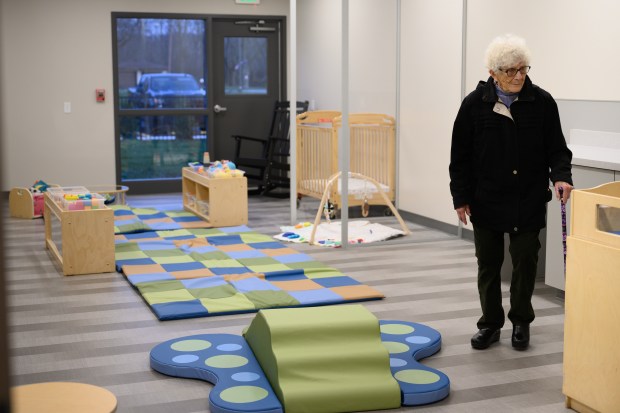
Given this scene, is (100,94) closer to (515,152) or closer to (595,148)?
(595,148)

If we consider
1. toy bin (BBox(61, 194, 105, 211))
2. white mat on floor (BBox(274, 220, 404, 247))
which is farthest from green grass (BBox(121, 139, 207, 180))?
toy bin (BBox(61, 194, 105, 211))

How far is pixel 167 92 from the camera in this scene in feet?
30.8

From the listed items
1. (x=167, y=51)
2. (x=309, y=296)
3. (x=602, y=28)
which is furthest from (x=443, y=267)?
(x=167, y=51)

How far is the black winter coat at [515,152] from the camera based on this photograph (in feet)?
11.2

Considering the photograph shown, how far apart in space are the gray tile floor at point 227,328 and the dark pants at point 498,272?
0.17 metres

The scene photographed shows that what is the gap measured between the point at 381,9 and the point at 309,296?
9.51ft

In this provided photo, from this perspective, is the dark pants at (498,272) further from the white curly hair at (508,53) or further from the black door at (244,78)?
the black door at (244,78)

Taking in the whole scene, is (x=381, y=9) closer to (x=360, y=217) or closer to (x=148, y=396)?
(x=360, y=217)

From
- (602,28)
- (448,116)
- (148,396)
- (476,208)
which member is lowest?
(148,396)

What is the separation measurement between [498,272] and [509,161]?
0.54 m

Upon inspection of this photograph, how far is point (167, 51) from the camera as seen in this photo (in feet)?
30.7

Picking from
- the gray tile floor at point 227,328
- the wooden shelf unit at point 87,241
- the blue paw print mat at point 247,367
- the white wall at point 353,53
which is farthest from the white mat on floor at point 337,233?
the blue paw print mat at point 247,367

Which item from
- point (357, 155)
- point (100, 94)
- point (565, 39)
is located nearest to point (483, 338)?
point (565, 39)

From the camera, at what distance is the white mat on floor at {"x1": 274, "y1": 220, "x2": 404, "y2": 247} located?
20.8 feet
